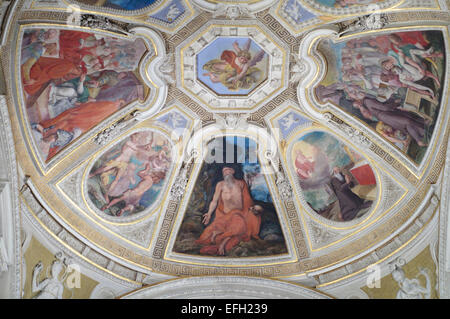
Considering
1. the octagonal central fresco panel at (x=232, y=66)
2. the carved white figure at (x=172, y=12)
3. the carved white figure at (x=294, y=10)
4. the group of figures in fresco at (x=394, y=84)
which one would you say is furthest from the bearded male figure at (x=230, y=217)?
the carved white figure at (x=294, y=10)

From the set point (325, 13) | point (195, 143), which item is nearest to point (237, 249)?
point (195, 143)

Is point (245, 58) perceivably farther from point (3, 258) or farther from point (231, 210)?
point (3, 258)

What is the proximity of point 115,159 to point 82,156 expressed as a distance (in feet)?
3.05

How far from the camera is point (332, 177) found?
14.6 meters

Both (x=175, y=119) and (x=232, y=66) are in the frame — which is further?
(x=175, y=119)

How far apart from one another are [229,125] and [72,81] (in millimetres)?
4398

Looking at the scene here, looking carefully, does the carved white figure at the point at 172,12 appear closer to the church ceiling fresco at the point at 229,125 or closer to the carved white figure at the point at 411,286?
the church ceiling fresco at the point at 229,125

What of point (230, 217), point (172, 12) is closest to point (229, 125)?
point (230, 217)

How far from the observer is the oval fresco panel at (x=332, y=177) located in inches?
560

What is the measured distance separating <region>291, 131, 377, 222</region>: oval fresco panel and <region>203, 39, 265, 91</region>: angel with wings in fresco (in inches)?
85.5

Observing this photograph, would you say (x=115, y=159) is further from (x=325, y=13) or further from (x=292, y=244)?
(x=325, y=13)

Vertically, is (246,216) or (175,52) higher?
(175,52)

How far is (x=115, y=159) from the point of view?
1436 cm

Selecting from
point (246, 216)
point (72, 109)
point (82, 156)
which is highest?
point (72, 109)
